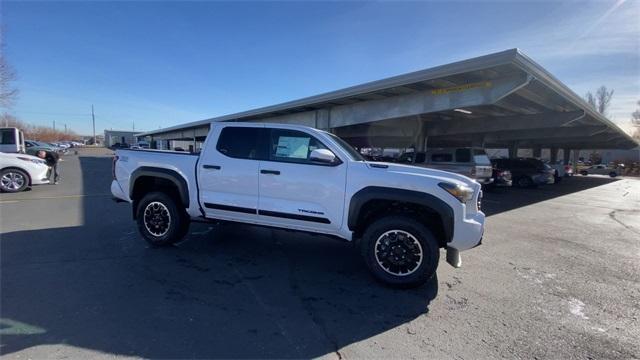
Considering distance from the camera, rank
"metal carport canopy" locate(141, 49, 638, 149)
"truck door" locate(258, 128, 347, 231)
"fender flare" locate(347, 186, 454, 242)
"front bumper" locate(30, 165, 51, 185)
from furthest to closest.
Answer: "metal carport canopy" locate(141, 49, 638, 149), "front bumper" locate(30, 165, 51, 185), "truck door" locate(258, 128, 347, 231), "fender flare" locate(347, 186, 454, 242)

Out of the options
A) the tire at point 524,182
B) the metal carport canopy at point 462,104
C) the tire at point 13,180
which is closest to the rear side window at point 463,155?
the metal carport canopy at point 462,104

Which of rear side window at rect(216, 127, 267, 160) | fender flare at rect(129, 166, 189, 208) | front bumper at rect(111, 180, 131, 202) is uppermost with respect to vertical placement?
rear side window at rect(216, 127, 267, 160)

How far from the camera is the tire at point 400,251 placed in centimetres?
405

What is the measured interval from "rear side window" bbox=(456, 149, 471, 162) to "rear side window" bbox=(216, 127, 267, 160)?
1137cm

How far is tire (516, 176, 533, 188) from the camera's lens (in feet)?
63.5

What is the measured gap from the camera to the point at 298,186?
4.54m

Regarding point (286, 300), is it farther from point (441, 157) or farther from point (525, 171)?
point (525, 171)

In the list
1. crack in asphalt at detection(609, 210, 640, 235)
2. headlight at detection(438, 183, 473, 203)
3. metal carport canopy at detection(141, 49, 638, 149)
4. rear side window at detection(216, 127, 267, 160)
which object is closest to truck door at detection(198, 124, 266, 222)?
rear side window at detection(216, 127, 267, 160)

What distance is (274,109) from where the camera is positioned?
22078 mm

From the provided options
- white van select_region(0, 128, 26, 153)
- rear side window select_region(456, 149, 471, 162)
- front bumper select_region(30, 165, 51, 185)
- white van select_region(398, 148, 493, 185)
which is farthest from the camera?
white van select_region(0, 128, 26, 153)

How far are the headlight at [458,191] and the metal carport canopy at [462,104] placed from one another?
797 cm

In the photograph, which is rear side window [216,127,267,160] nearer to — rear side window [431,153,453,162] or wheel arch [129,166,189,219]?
wheel arch [129,166,189,219]

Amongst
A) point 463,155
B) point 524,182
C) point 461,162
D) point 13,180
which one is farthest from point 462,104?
point 13,180

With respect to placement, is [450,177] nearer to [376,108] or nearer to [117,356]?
Result: [117,356]
